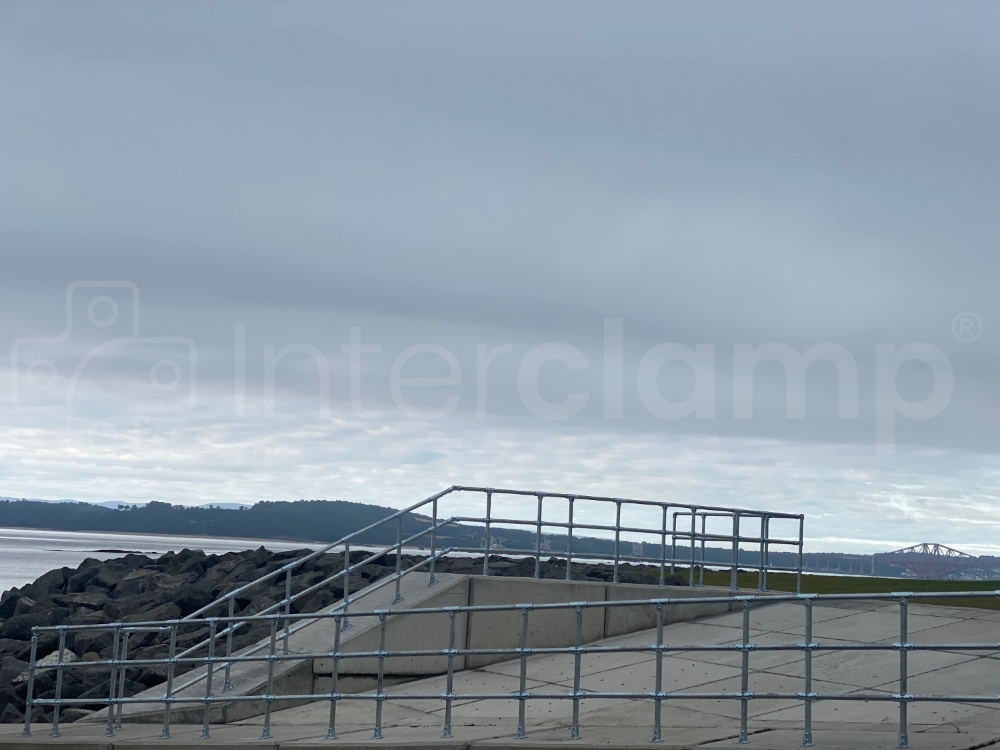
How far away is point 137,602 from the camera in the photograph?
2370 centimetres

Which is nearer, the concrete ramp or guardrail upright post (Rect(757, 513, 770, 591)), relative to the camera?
the concrete ramp

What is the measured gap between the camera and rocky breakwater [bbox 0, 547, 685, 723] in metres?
15.8

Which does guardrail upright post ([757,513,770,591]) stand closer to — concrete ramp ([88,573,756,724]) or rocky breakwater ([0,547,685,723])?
concrete ramp ([88,573,756,724])

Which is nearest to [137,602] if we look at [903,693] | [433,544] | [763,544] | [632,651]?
[433,544]

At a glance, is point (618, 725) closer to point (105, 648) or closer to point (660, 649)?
point (660, 649)

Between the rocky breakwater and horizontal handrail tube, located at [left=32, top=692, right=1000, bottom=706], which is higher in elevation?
horizontal handrail tube, located at [left=32, top=692, right=1000, bottom=706]

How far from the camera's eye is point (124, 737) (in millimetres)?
11109

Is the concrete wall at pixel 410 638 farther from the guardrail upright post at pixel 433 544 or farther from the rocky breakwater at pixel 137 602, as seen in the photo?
the rocky breakwater at pixel 137 602

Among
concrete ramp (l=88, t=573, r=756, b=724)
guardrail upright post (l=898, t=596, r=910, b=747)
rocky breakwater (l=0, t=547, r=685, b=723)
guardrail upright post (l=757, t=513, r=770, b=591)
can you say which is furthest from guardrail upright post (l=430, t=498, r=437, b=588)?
guardrail upright post (l=898, t=596, r=910, b=747)

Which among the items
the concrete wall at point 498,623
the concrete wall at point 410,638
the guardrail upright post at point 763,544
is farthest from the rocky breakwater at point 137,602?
the guardrail upright post at point 763,544

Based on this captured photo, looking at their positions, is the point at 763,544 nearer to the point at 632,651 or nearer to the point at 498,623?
the point at 498,623

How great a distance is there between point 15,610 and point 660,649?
2185cm

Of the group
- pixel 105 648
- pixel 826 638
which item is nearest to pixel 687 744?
pixel 826 638

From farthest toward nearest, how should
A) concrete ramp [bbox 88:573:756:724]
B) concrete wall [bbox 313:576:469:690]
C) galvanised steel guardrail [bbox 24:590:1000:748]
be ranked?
concrete wall [bbox 313:576:469:690]
concrete ramp [bbox 88:573:756:724]
galvanised steel guardrail [bbox 24:590:1000:748]
